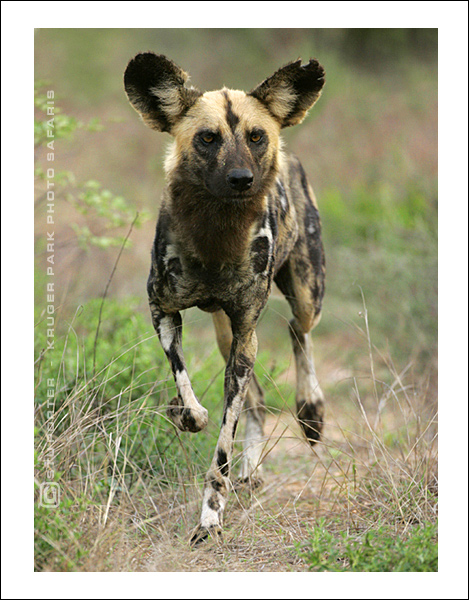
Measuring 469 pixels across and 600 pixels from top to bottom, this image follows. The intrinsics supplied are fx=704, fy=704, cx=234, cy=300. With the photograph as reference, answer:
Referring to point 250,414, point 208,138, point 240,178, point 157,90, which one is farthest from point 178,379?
point 157,90

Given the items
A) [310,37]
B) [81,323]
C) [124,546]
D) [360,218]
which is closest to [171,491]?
[124,546]

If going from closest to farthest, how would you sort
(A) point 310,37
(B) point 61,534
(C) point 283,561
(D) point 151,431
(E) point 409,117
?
1. (B) point 61,534
2. (C) point 283,561
3. (D) point 151,431
4. (A) point 310,37
5. (E) point 409,117

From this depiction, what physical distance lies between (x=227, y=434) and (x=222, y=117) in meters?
1.74

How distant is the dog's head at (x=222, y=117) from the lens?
3.62 m

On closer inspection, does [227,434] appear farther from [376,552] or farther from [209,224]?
[209,224]

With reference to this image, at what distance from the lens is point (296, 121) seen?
4.07 m

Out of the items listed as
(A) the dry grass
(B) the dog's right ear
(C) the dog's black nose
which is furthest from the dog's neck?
(A) the dry grass

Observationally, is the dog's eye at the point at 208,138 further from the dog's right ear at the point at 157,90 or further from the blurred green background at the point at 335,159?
the blurred green background at the point at 335,159

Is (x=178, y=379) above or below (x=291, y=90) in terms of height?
below

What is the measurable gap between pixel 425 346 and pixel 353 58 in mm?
5341

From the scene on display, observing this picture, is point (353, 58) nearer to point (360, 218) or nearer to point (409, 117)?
point (409, 117)

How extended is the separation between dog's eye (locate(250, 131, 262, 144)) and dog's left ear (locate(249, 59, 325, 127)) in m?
0.25

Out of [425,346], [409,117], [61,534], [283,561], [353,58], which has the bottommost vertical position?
[283,561]

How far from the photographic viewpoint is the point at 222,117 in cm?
371
